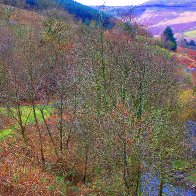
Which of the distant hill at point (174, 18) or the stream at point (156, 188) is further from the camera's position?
the distant hill at point (174, 18)

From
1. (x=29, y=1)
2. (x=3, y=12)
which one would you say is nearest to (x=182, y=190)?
(x=3, y=12)

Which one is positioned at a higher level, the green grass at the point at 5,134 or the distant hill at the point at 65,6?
the distant hill at the point at 65,6

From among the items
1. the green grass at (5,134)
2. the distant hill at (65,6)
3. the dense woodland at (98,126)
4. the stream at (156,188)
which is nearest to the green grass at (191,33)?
the distant hill at (65,6)

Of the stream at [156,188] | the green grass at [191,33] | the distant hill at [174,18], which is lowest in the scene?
the stream at [156,188]

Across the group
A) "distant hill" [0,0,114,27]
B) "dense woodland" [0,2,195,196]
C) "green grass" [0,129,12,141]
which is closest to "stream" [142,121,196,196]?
"dense woodland" [0,2,195,196]

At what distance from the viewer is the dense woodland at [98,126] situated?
18219 mm

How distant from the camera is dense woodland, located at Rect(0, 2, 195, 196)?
18.2 metres

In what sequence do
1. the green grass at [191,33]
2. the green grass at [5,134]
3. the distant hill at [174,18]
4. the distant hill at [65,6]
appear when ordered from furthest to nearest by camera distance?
the green grass at [191,33]
the distant hill at [174,18]
the distant hill at [65,6]
the green grass at [5,134]

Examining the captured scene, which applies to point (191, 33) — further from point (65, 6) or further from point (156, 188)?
point (156, 188)

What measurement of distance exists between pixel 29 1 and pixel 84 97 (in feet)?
278

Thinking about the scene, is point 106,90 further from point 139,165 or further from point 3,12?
point 3,12

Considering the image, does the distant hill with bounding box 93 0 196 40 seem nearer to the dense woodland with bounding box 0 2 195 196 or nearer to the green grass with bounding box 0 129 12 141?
the dense woodland with bounding box 0 2 195 196

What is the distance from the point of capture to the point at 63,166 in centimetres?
2484

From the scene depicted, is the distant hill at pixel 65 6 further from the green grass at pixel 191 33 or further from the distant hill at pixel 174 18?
the green grass at pixel 191 33
